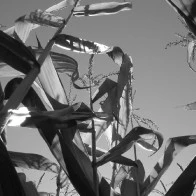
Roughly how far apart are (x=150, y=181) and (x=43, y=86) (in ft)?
2.01

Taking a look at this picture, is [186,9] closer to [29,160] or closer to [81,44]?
[81,44]

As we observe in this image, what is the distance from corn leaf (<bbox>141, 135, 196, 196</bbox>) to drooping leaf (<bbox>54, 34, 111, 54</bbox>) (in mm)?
574

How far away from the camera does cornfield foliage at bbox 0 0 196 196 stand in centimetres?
103

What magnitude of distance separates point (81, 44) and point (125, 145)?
0.60 m

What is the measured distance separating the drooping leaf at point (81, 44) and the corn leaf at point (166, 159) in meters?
0.57

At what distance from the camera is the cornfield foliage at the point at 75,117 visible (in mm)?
1028

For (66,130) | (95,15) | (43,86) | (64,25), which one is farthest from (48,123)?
(95,15)

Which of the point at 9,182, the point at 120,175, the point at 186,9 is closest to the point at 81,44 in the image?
the point at 186,9

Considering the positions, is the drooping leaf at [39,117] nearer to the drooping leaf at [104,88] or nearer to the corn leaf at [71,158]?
the corn leaf at [71,158]

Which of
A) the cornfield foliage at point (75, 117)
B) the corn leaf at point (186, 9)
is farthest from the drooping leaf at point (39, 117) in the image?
the corn leaf at point (186, 9)

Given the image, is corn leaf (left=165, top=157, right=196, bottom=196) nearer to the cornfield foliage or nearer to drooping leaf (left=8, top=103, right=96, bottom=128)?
the cornfield foliage

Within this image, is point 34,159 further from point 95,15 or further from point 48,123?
point 95,15

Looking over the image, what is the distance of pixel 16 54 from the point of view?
1.21 meters

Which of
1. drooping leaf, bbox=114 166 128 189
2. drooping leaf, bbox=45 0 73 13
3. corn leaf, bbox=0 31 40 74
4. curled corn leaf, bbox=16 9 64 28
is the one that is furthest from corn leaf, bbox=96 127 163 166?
drooping leaf, bbox=45 0 73 13
